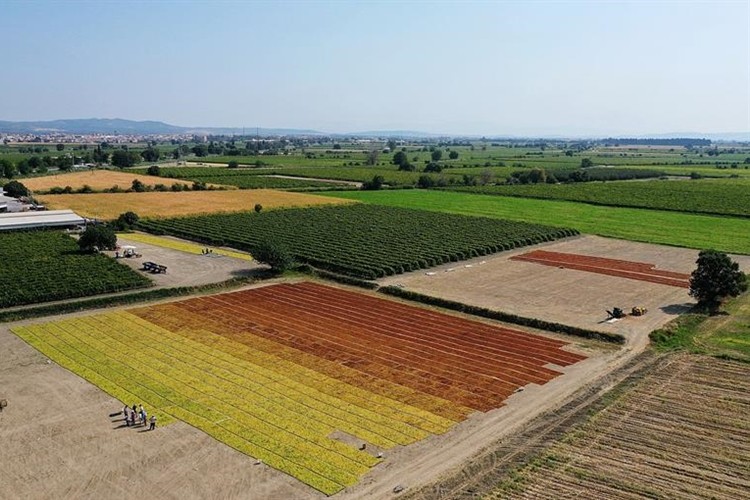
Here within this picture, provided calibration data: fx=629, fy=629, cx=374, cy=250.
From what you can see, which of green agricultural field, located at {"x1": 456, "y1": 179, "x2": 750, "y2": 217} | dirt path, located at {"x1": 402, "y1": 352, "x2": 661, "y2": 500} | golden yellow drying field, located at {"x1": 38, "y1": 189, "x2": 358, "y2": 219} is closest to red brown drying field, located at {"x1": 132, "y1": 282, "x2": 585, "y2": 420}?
dirt path, located at {"x1": 402, "y1": 352, "x2": 661, "y2": 500}

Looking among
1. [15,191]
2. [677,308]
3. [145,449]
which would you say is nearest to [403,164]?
[15,191]

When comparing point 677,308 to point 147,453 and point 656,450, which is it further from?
point 147,453

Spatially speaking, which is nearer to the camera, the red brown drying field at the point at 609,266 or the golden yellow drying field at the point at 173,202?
the red brown drying field at the point at 609,266

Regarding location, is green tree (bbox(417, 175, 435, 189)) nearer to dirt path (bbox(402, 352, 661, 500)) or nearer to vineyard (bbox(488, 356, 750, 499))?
dirt path (bbox(402, 352, 661, 500))

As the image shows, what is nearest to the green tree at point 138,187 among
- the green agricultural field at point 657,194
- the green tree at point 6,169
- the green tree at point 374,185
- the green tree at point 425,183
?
the green tree at point 374,185

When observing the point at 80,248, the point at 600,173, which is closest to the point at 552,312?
the point at 80,248

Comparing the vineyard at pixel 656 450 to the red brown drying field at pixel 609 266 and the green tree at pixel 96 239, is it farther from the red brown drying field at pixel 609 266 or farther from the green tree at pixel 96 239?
the green tree at pixel 96 239

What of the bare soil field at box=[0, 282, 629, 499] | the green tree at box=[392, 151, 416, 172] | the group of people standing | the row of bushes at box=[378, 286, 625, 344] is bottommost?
the bare soil field at box=[0, 282, 629, 499]

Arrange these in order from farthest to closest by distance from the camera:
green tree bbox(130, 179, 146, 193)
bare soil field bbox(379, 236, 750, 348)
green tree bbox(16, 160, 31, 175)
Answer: green tree bbox(16, 160, 31, 175) → green tree bbox(130, 179, 146, 193) → bare soil field bbox(379, 236, 750, 348)
